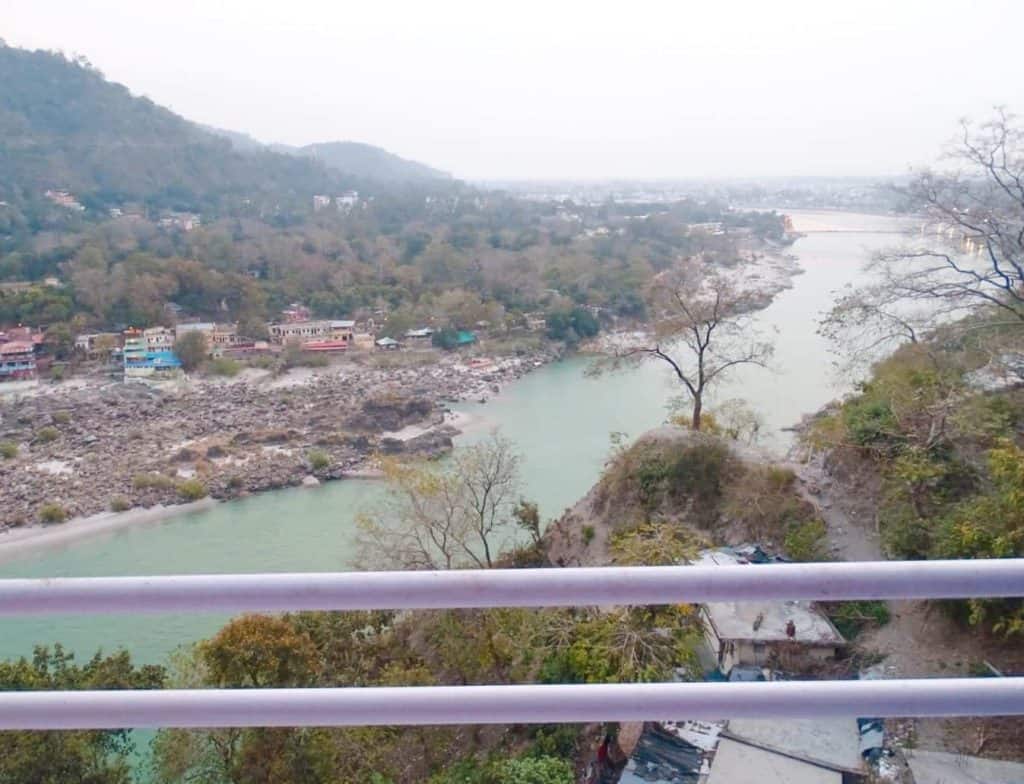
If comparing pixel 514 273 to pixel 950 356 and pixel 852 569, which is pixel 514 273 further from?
pixel 852 569

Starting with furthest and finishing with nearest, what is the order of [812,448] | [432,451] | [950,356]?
[432,451], [812,448], [950,356]

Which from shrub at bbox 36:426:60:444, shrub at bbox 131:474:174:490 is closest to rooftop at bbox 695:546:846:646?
shrub at bbox 131:474:174:490

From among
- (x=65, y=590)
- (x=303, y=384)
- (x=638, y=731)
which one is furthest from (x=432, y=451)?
(x=65, y=590)

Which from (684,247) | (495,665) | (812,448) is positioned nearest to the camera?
(495,665)

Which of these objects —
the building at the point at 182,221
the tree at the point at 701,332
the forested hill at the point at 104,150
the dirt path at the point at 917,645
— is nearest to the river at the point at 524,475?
the tree at the point at 701,332

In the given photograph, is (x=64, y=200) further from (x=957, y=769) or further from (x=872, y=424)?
(x=957, y=769)

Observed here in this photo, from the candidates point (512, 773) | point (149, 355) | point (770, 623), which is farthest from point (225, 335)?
point (512, 773)
